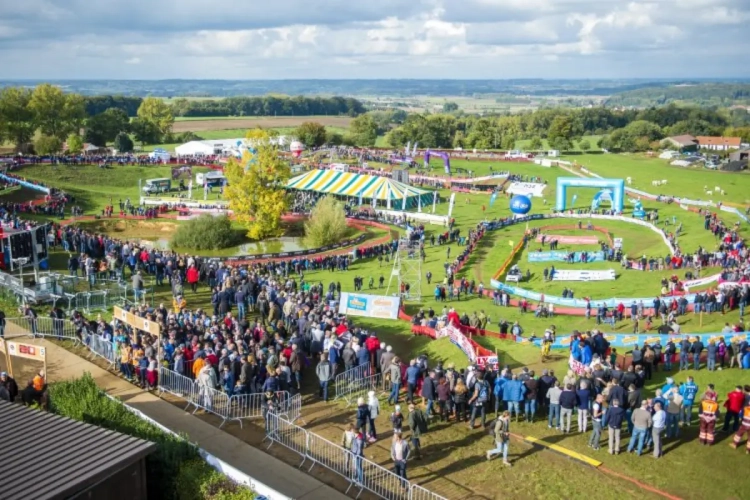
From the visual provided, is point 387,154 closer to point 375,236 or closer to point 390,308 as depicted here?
point 375,236

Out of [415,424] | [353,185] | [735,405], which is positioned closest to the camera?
[415,424]

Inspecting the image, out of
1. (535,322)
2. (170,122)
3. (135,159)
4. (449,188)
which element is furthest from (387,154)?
(535,322)

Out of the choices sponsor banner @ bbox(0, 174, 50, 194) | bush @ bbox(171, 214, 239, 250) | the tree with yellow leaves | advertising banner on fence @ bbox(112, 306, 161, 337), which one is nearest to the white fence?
advertising banner on fence @ bbox(112, 306, 161, 337)

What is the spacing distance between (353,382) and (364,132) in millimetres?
107654

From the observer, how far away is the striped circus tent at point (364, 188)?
2276 inches

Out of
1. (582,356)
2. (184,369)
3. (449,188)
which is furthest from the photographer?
(449,188)

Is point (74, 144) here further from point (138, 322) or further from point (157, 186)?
point (138, 322)

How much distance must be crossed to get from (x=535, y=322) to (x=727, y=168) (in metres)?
73.6

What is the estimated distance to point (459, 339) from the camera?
21609mm

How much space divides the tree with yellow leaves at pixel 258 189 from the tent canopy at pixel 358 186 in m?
11.2

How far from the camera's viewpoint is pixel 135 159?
77.3 m

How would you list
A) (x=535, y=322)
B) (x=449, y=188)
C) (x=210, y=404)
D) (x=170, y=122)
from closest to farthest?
(x=210, y=404), (x=535, y=322), (x=449, y=188), (x=170, y=122)

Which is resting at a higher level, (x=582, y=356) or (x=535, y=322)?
(x=582, y=356)

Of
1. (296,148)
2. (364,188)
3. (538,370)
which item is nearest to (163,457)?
(538,370)
